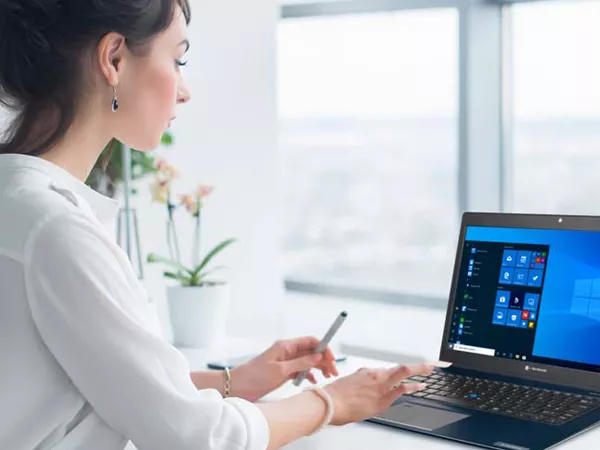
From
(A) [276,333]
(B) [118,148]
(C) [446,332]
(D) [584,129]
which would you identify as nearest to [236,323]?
(A) [276,333]

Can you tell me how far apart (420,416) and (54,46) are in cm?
76

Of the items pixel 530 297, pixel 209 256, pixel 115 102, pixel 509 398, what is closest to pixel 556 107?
pixel 209 256

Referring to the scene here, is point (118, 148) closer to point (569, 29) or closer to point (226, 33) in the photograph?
point (226, 33)

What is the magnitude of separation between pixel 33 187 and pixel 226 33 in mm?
2035

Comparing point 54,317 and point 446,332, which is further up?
point 54,317

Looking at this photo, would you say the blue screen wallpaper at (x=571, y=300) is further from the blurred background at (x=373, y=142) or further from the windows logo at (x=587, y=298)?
the blurred background at (x=373, y=142)

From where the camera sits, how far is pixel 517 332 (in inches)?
65.8

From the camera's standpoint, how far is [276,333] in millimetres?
3359

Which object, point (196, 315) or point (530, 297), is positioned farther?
point (196, 315)

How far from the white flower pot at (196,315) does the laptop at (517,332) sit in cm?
67

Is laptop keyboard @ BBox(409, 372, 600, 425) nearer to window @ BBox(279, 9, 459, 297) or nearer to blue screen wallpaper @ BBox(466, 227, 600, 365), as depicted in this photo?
blue screen wallpaper @ BBox(466, 227, 600, 365)

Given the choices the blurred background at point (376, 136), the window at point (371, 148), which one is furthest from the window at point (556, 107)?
the window at point (371, 148)

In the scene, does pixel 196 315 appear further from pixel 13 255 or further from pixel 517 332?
pixel 13 255

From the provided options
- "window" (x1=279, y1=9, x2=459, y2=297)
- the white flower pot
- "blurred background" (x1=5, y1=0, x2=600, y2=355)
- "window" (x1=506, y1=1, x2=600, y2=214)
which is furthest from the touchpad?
"window" (x1=279, y1=9, x2=459, y2=297)
